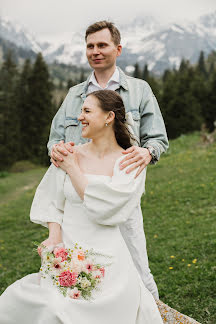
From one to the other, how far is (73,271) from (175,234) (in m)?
5.62

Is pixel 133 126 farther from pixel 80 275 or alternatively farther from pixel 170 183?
pixel 170 183

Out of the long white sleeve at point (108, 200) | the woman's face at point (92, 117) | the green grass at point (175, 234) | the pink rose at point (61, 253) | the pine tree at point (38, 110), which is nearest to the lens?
the pink rose at point (61, 253)

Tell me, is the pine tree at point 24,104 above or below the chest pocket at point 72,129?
below

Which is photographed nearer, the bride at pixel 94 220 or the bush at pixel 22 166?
the bride at pixel 94 220

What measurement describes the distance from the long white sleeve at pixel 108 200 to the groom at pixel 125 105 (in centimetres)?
52

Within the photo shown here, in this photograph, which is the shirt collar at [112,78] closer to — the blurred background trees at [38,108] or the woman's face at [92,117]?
the woman's face at [92,117]

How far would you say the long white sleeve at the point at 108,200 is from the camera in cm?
305

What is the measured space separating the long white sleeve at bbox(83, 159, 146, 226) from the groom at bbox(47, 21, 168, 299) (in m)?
0.52

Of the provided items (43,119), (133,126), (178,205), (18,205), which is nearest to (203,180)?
(178,205)

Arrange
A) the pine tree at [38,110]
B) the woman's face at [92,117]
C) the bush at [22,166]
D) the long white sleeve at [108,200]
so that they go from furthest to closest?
the pine tree at [38,110], the bush at [22,166], the woman's face at [92,117], the long white sleeve at [108,200]

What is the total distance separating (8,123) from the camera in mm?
32969

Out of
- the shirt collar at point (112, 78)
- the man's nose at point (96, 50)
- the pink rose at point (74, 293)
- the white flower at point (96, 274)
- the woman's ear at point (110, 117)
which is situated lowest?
the pink rose at point (74, 293)

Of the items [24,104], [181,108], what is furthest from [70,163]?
[181,108]

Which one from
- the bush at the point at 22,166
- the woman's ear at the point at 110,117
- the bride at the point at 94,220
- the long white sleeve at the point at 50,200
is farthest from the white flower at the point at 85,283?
the bush at the point at 22,166
